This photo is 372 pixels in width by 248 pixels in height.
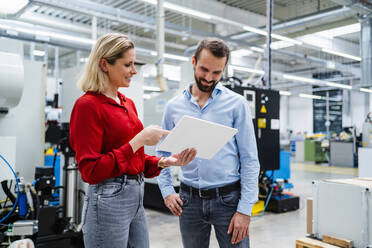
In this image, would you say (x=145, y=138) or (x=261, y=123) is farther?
(x=261, y=123)

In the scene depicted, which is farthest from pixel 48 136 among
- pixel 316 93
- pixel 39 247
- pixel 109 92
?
pixel 316 93

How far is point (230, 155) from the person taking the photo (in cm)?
132

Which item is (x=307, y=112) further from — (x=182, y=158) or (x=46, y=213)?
(x=182, y=158)

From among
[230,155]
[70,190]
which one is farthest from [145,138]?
[70,190]

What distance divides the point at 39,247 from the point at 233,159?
1.93 m

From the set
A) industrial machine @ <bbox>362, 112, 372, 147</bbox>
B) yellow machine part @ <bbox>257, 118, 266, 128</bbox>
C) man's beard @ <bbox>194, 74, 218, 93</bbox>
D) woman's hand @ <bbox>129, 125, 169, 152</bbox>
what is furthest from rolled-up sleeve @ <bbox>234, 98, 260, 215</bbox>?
industrial machine @ <bbox>362, 112, 372, 147</bbox>

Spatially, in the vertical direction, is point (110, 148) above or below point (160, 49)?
below

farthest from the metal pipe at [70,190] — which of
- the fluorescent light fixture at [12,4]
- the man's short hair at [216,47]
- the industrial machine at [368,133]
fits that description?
the industrial machine at [368,133]

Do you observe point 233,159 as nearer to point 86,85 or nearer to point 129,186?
point 129,186

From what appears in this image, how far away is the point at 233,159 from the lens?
132 cm

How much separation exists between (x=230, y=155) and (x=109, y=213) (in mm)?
537

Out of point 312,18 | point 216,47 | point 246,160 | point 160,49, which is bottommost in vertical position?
point 246,160

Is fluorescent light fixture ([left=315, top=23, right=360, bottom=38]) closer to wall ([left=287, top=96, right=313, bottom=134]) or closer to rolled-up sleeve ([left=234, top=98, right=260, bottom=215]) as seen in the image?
rolled-up sleeve ([left=234, top=98, right=260, bottom=215])

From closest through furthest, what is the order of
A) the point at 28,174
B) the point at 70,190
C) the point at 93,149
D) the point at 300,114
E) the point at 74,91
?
the point at 93,149
the point at 70,190
the point at 28,174
the point at 74,91
the point at 300,114
